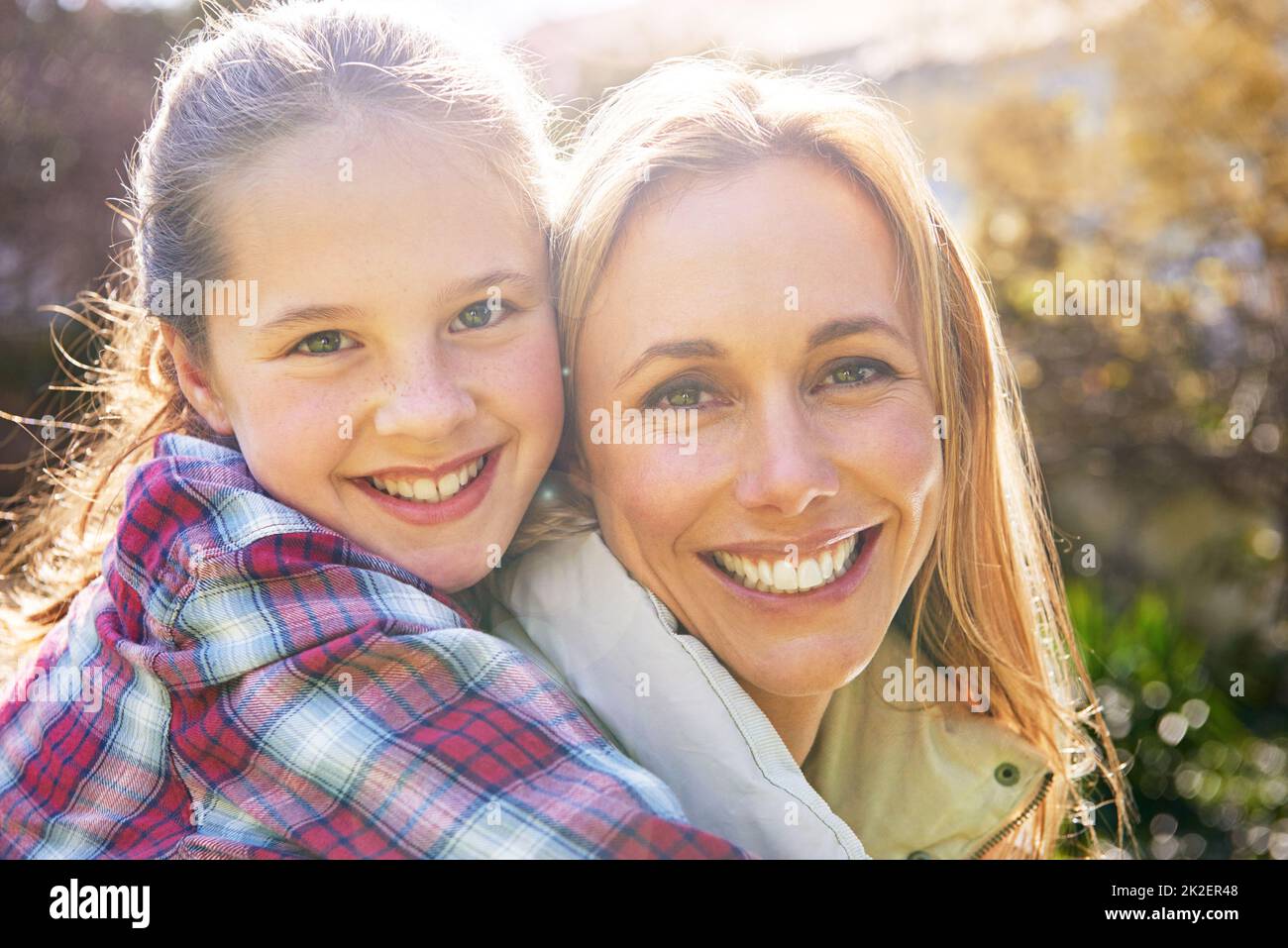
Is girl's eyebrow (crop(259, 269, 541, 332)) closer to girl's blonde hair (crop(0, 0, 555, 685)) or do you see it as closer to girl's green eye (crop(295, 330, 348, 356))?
girl's green eye (crop(295, 330, 348, 356))

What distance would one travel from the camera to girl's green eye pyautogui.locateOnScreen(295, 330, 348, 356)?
77.4 inches

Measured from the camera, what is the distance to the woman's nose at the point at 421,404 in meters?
1.91

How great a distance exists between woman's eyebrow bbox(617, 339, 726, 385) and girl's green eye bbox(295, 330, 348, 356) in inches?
18.9

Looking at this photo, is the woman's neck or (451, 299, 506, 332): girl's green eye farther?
the woman's neck

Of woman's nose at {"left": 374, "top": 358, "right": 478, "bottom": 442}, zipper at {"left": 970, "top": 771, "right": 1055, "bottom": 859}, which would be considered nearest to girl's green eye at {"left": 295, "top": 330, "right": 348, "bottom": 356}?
woman's nose at {"left": 374, "top": 358, "right": 478, "bottom": 442}

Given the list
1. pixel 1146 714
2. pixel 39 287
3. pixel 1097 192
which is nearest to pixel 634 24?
pixel 1097 192

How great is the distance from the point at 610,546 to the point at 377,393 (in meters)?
0.48

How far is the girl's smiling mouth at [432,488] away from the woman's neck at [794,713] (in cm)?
61

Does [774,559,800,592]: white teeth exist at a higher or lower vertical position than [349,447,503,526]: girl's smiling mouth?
lower

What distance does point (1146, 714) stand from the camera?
15.4 ft

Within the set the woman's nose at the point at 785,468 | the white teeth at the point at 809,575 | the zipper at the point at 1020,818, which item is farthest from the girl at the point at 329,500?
the zipper at the point at 1020,818

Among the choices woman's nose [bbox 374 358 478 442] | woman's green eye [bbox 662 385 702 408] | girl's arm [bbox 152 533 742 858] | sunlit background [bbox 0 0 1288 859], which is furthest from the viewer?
sunlit background [bbox 0 0 1288 859]

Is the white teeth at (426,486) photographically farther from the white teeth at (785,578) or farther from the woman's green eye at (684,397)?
the white teeth at (785,578)
